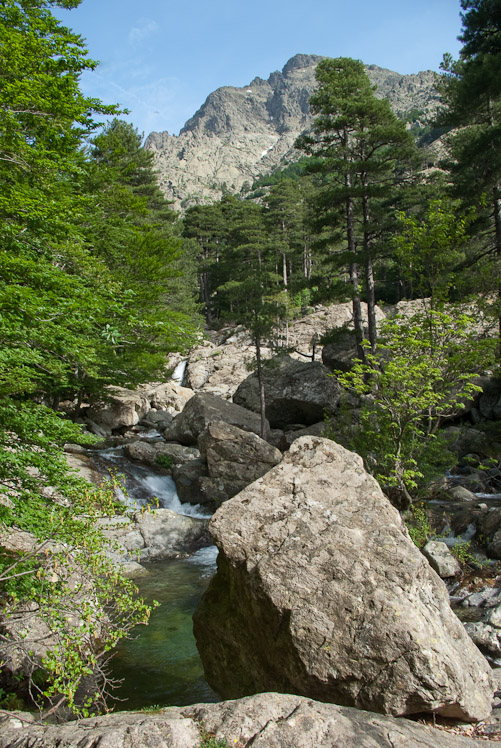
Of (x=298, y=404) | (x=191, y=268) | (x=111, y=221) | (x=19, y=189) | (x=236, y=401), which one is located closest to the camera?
(x=19, y=189)

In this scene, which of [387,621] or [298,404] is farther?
[298,404]

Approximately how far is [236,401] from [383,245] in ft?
35.5

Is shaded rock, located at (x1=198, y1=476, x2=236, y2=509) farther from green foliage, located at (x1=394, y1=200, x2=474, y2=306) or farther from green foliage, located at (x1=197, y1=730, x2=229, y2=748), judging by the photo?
green foliage, located at (x1=197, y1=730, x2=229, y2=748)

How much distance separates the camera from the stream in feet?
20.2

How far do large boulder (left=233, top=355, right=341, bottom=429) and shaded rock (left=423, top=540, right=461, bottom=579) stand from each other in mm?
13066

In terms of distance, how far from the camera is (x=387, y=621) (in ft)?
14.4

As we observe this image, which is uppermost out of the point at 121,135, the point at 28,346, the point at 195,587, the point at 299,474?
the point at 121,135

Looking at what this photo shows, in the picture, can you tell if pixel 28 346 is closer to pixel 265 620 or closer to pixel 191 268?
pixel 265 620

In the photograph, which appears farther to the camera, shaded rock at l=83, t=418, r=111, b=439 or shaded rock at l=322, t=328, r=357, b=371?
shaded rock at l=322, t=328, r=357, b=371

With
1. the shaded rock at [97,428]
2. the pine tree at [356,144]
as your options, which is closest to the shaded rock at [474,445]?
the pine tree at [356,144]

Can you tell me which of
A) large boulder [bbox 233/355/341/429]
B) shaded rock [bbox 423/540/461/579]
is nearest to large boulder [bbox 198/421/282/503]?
large boulder [bbox 233/355/341/429]

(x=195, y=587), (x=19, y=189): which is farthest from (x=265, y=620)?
(x=19, y=189)

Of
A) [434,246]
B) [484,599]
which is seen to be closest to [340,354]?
[434,246]

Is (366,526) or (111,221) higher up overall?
(111,221)
